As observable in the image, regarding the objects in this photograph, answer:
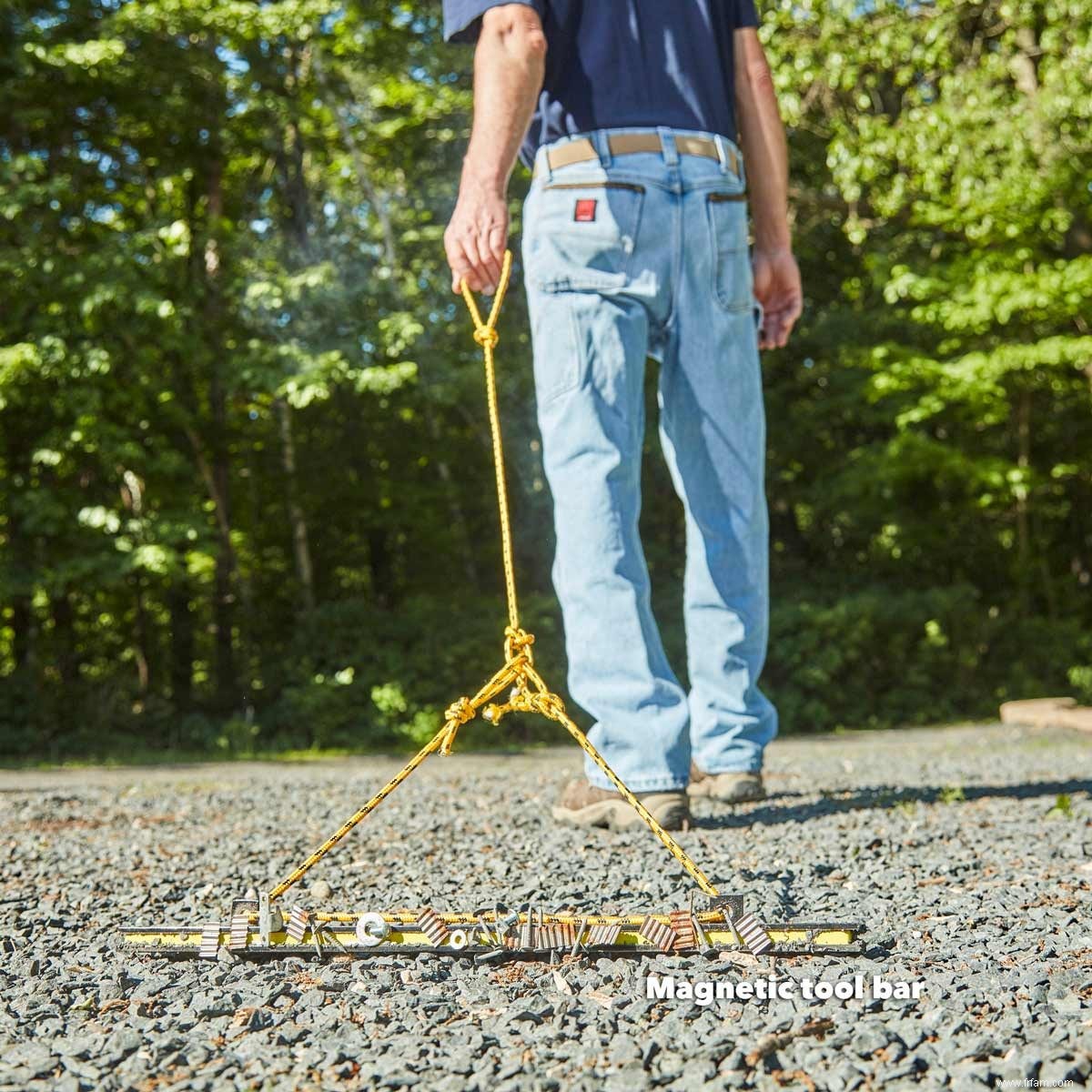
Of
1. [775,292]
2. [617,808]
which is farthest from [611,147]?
[617,808]

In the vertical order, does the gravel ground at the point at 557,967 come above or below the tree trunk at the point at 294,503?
below

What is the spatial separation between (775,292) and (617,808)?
172 centimetres

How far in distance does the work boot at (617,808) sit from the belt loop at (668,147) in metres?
1.62

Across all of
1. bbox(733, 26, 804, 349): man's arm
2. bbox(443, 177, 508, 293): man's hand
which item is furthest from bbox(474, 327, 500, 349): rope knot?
bbox(733, 26, 804, 349): man's arm

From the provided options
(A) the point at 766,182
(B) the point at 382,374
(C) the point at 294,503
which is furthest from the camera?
(C) the point at 294,503

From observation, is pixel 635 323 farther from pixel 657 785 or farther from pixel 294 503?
pixel 294 503

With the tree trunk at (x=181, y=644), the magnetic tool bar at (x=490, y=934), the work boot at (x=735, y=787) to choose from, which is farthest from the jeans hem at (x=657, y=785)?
the tree trunk at (x=181, y=644)

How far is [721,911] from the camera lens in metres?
1.84

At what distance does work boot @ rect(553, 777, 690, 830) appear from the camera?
291 centimetres

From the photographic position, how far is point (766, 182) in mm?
3629

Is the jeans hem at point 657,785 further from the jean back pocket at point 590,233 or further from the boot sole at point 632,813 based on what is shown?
the jean back pocket at point 590,233

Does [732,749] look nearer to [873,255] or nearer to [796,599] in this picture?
[873,255]

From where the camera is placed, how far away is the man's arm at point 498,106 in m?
2.88

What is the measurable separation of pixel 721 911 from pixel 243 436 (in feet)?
44.2
